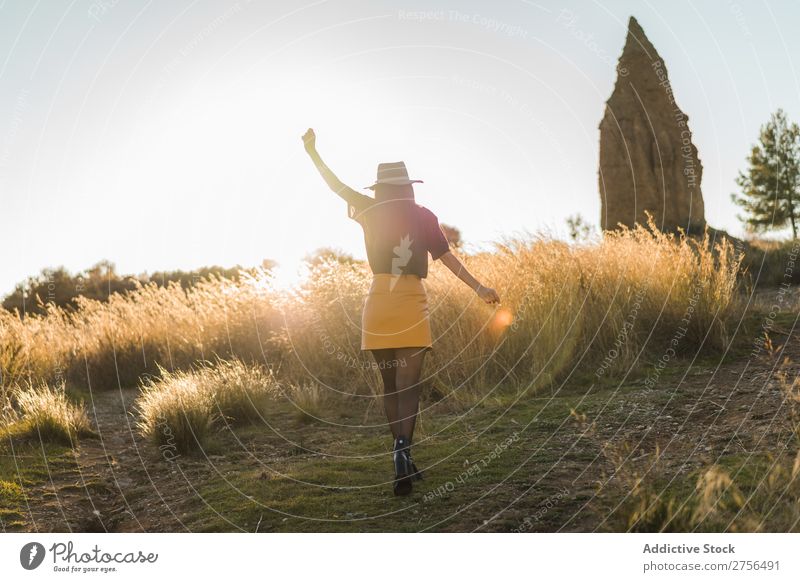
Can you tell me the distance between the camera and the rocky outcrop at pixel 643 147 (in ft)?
70.4

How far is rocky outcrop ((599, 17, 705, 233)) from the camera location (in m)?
21.5

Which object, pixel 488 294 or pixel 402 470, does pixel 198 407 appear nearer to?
pixel 402 470

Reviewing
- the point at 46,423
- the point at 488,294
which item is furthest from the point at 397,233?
the point at 46,423

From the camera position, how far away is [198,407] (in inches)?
253

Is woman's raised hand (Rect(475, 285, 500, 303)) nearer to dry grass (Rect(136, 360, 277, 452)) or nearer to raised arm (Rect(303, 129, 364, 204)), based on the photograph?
raised arm (Rect(303, 129, 364, 204))

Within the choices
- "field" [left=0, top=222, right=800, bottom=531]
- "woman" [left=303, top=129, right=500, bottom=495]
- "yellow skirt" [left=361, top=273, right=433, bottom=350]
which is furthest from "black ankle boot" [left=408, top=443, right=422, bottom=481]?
"yellow skirt" [left=361, top=273, right=433, bottom=350]

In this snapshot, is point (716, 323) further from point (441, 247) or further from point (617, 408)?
point (441, 247)

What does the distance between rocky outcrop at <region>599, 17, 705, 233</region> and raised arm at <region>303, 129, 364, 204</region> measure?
Answer: 17383 millimetres

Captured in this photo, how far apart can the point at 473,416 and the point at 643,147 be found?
692 inches

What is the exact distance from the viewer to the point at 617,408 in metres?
5.80

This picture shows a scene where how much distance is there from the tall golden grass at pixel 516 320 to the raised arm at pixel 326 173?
10.4 ft

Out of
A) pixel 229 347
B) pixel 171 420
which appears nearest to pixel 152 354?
pixel 229 347
